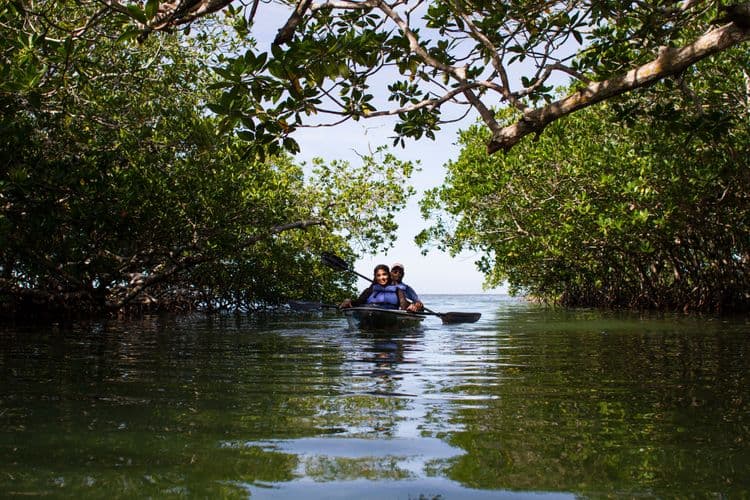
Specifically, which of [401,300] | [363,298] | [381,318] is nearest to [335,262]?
[363,298]

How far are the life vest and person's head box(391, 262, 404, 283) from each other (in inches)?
28.5

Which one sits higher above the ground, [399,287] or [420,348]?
[399,287]

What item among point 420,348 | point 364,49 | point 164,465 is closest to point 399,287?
point 420,348

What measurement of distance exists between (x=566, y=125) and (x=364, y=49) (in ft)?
35.7

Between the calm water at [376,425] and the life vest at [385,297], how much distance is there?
4.55 meters

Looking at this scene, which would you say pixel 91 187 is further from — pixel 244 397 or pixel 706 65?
pixel 706 65

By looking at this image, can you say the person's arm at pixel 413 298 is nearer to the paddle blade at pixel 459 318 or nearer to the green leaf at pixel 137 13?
the paddle blade at pixel 459 318

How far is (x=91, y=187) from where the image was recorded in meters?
10.1

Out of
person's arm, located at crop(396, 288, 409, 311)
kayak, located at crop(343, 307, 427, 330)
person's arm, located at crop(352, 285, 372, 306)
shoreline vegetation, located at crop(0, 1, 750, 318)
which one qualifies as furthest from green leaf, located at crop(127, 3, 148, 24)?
person's arm, located at crop(352, 285, 372, 306)

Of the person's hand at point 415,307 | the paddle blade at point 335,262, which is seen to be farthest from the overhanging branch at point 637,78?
the paddle blade at point 335,262

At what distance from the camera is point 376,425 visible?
3307mm

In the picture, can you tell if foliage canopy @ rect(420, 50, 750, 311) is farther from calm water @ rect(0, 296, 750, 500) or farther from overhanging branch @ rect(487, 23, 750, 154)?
calm water @ rect(0, 296, 750, 500)

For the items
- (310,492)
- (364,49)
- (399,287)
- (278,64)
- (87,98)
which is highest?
(87,98)

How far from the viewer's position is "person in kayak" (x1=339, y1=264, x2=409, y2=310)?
11.4 m
